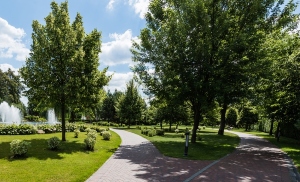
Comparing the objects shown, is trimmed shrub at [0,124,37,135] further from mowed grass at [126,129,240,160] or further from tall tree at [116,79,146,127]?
tall tree at [116,79,146,127]

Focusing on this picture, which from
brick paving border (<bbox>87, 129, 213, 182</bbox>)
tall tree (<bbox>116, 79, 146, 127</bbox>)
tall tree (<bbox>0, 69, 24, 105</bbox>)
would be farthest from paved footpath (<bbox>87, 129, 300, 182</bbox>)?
tall tree (<bbox>0, 69, 24, 105</bbox>)

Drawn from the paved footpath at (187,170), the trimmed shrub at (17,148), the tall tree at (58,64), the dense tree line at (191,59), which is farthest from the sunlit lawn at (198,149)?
the trimmed shrub at (17,148)

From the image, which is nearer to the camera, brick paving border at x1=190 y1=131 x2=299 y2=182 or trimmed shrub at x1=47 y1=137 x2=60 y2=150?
brick paving border at x1=190 y1=131 x2=299 y2=182

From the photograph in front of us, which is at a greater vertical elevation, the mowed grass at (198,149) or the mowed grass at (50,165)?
the mowed grass at (50,165)

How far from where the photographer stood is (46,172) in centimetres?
938

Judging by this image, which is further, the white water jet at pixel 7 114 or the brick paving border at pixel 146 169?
the white water jet at pixel 7 114

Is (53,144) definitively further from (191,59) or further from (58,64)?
(191,59)

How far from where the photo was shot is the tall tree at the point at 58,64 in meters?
16.4

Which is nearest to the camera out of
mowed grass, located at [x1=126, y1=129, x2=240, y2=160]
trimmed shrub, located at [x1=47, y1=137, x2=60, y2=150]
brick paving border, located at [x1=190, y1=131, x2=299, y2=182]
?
brick paving border, located at [x1=190, y1=131, x2=299, y2=182]

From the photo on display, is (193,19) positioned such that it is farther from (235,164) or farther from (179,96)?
(235,164)

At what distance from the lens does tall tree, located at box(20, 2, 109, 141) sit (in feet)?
53.8


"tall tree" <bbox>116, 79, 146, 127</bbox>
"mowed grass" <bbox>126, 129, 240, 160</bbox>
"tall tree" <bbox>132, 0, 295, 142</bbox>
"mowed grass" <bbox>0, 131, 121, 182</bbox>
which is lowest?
"mowed grass" <bbox>126, 129, 240, 160</bbox>

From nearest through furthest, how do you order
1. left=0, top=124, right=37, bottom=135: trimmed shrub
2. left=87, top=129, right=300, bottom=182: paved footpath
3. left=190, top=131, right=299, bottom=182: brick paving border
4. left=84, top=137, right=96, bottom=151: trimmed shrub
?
left=87, top=129, right=300, bottom=182: paved footpath, left=190, top=131, right=299, bottom=182: brick paving border, left=84, top=137, right=96, bottom=151: trimmed shrub, left=0, top=124, right=37, bottom=135: trimmed shrub

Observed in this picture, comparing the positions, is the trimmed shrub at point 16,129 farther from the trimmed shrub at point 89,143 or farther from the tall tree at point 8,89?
the tall tree at point 8,89
